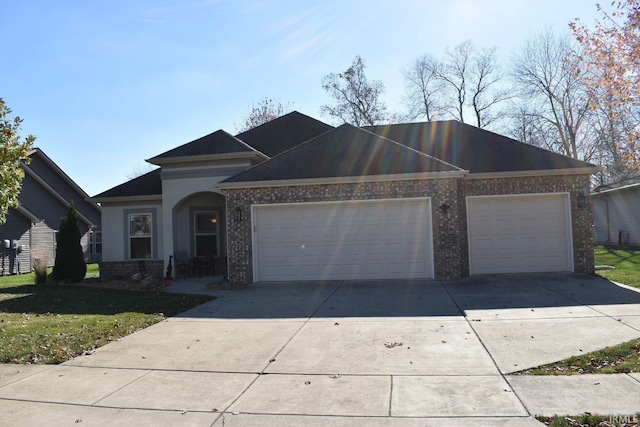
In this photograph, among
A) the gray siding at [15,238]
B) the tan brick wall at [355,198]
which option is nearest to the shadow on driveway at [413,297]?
the tan brick wall at [355,198]

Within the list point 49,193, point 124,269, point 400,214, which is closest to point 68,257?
point 124,269

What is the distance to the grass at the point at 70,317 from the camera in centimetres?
708

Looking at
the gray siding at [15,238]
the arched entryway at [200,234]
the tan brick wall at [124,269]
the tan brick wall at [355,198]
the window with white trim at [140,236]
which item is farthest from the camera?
the gray siding at [15,238]

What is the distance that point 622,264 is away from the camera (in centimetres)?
1639

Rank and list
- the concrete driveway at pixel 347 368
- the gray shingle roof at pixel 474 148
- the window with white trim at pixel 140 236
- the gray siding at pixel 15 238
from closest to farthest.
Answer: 1. the concrete driveway at pixel 347 368
2. the gray shingle roof at pixel 474 148
3. the window with white trim at pixel 140 236
4. the gray siding at pixel 15 238

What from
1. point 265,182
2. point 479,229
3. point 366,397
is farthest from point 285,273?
point 366,397

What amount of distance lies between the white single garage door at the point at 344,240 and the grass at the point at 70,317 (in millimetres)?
2602

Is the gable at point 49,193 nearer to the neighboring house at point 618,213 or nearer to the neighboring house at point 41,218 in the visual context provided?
the neighboring house at point 41,218

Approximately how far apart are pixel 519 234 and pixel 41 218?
77.6 feet

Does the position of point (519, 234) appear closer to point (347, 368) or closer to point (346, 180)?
point (346, 180)

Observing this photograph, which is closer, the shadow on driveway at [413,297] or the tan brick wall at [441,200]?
the shadow on driveway at [413,297]

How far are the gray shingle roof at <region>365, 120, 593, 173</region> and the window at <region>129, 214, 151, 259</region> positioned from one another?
30.1ft

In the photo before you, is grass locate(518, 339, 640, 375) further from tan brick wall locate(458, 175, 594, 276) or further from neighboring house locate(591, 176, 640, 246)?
neighboring house locate(591, 176, 640, 246)

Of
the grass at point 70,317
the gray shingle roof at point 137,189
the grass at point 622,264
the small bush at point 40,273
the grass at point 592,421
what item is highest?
the gray shingle roof at point 137,189
